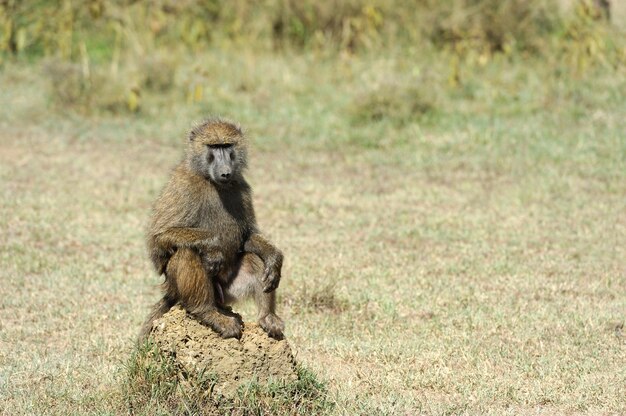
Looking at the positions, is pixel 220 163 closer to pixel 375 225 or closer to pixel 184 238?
pixel 184 238

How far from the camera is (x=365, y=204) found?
36.1 ft

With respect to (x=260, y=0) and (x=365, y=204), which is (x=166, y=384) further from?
(x=260, y=0)

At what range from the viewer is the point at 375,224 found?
10352 millimetres

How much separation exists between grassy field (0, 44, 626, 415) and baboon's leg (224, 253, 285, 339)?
2.21 ft

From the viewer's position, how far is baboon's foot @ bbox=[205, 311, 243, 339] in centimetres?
551

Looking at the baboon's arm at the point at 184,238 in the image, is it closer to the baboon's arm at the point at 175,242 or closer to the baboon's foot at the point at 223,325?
the baboon's arm at the point at 175,242

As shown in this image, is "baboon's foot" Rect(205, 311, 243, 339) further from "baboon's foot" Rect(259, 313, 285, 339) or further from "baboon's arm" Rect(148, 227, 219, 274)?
"baboon's arm" Rect(148, 227, 219, 274)

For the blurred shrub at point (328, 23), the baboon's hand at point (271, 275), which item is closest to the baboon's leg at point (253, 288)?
the baboon's hand at point (271, 275)

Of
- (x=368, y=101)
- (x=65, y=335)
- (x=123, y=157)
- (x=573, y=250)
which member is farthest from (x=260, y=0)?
(x=65, y=335)

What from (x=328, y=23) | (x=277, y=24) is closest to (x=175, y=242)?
(x=328, y=23)

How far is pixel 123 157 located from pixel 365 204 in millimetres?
3279

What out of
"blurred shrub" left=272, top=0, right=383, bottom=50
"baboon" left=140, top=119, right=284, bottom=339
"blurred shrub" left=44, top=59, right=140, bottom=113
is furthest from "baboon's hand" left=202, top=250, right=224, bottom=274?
"blurred shrub" left=272, top=0, right=383, bottom=50

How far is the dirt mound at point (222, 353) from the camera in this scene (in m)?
5.43

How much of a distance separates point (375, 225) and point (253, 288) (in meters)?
4.58
